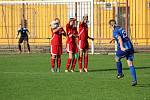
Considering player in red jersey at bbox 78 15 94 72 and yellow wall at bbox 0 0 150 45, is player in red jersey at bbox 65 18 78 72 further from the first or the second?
yellow wall at bbox 0 0 150 45

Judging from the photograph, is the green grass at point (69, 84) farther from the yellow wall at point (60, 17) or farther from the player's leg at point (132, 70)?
the yellow wall at point (60, 17)

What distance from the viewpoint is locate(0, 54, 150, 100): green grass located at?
15.7 meters

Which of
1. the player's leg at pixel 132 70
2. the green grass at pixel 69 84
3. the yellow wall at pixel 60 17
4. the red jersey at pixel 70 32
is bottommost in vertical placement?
the green grass at pixel 69 84

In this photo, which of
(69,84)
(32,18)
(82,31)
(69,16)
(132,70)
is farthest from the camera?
(32,18)

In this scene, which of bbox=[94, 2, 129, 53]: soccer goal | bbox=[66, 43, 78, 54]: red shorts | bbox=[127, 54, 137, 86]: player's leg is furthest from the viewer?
bbox=[94, 2, 129, 53]: soccer goal

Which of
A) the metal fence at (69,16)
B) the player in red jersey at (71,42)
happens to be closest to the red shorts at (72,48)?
the player in red jersey at (71,42)

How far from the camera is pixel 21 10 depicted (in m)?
40.8

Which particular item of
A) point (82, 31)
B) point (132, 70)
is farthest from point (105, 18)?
point (132, 70)

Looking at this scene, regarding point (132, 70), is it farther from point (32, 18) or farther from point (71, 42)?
point (32, 18)

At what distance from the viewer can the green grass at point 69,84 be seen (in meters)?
15.7

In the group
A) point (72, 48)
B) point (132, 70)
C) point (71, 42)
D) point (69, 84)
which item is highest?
point (71, 42)

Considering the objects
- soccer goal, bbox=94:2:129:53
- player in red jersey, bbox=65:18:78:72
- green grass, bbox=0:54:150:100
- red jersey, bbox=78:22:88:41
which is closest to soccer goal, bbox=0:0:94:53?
soccer goal, bbox=94:2:129:53

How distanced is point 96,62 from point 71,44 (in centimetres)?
492

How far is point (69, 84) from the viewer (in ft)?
60.1
